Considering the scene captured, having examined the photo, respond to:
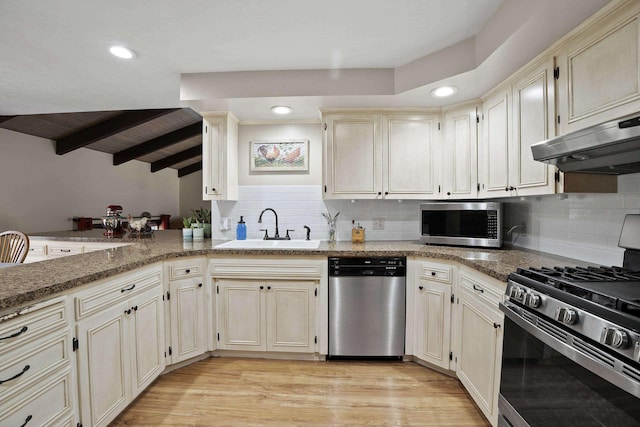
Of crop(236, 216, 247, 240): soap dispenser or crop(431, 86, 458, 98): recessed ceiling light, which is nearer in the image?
crop(431, 86, 458, 98): recessed ceiling light

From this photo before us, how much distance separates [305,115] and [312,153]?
1.25ft

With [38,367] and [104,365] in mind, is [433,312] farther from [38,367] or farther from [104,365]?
[38,367]

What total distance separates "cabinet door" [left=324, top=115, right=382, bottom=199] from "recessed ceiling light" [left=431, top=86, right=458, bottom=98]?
533 millimetres

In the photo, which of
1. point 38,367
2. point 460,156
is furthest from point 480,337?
point 38,367

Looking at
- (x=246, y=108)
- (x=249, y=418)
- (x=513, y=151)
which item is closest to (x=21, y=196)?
(x=246, y=108)

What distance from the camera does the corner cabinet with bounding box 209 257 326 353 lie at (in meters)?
2.34

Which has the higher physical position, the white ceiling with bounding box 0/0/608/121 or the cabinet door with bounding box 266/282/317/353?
the white ceiling with bounding box 0/0/608/121

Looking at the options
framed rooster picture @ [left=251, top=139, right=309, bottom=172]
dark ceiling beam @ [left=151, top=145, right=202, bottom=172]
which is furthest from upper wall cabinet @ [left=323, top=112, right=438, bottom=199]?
dark ceiling beam @ [left=151, top=145, right=202, bottom=172]

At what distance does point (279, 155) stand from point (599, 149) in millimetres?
2436

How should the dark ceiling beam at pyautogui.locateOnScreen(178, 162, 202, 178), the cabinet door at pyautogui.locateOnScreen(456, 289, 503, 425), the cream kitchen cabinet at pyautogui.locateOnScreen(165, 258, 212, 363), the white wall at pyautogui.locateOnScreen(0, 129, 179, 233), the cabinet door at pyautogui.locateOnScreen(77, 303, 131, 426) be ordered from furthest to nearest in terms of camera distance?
the dark ceiling beam at pyautogui.locateOnScreen(178, 162, 202, 178) → the white wall at pyautogui.locateOnScreen(0, 129, 179, 233) → the cream kitchen cabinet at pyautogui.locateOnScreen(165, 258, 212, 363) → the cabinet door at pyautogui.locateOnScreen(456, 289, 503, 425) → the cabinet door at pyautogui.locateOnScreen(77, 303, 131, 426)

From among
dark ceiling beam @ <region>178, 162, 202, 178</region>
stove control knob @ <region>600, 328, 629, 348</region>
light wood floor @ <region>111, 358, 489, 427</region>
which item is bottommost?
light wood floor @ <region>111, 358, 489, 427</region>

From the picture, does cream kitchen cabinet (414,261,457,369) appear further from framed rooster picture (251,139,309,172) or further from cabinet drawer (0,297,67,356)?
cabinet drawer (0,297,67,356)

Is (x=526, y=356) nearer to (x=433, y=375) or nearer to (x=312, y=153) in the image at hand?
(x=433, y=375)

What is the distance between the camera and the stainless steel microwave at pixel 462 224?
2230 mm
